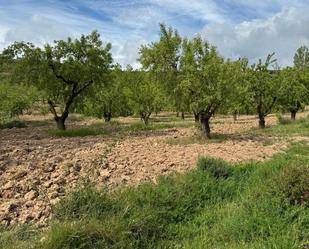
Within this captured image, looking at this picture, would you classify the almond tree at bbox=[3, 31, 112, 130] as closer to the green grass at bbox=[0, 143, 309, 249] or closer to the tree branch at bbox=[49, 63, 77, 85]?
the tree branch at bbox=[49, 63, 77, 85]

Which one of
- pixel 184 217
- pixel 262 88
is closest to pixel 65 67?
pixel 262 88

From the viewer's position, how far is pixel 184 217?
22.7 feet

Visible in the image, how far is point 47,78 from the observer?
21.7m

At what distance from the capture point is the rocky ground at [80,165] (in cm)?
708

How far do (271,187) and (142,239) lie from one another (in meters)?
2.50

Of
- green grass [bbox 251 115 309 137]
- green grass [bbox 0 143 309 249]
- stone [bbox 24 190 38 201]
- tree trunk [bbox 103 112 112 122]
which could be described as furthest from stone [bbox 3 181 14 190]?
tree trunk [bbox 103 112 112 122]

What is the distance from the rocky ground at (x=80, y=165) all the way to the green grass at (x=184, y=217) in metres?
0.67

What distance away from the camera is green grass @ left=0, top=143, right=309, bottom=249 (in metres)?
5.55

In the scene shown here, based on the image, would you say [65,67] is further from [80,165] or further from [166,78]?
[80,165]

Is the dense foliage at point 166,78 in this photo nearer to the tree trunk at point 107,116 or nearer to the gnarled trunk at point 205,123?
the gnarled trunk at point 205,123

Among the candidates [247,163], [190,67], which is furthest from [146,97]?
[247,163]

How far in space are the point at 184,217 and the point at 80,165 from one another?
3.83 m

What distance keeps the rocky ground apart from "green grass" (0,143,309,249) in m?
0.67

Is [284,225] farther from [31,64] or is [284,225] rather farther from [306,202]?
[31,64]
